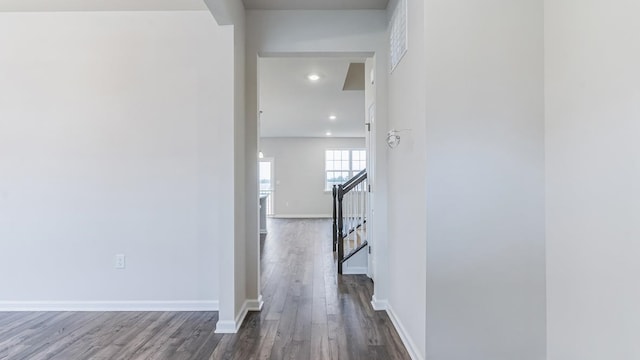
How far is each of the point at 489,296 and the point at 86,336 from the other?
278cm

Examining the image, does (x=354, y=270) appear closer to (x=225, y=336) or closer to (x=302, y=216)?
(x=225, y=336)

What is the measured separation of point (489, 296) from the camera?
1835 millimetres

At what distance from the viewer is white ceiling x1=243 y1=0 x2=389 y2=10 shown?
2707 mm

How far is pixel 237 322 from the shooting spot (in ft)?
8.20

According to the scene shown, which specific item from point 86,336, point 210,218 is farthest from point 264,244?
point 86,336

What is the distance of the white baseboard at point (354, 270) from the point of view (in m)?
4.03

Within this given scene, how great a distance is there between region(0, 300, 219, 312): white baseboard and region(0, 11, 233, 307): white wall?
1.4 inches

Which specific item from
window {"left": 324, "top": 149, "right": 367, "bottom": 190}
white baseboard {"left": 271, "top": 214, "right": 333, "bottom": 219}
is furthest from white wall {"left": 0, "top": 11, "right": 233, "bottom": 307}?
window {"left": 324, "top": 149, "right": 367, "bottom": 190}

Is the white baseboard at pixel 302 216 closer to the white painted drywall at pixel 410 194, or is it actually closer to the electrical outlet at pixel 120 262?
the electrical outlet at pixel 120 262

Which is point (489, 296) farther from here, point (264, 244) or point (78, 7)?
point (264, 244)

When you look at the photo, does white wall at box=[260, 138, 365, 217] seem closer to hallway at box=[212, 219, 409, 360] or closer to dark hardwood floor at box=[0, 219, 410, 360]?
hallway at box=[212, 219, 409, 360]

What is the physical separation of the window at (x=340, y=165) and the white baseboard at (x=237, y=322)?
7.64m

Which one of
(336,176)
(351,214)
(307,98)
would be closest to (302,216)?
(336,176)

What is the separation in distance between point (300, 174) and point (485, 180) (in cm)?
870
